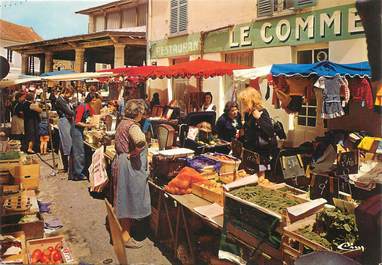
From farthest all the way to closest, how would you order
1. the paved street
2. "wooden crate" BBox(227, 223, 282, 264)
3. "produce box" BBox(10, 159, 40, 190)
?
"produce box" BBox(10, 159, 40, 190), the paved street, "wooden crate" BBox(227, 223, 282, 264)

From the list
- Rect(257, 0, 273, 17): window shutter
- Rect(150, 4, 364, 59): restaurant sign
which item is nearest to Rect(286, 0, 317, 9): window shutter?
Rect(150, 4, 364, 59): restaurant sign

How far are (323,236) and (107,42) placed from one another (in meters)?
18.2

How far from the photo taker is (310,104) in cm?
956

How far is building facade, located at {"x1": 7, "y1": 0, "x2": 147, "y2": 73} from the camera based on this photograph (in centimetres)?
1892

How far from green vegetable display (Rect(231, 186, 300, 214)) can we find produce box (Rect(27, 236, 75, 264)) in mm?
2107

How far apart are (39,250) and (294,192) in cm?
318

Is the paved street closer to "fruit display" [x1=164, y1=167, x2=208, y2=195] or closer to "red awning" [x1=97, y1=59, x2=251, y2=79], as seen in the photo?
"fruit display" [x1=164, y1=167, x2=208, y2=195]

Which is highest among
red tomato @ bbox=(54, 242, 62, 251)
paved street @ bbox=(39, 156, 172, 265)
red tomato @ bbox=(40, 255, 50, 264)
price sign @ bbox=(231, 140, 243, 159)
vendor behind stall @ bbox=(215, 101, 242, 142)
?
vendor behind stall @ bbox=(215, 101, 242, 142)

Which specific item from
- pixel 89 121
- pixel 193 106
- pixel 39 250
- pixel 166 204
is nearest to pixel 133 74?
pixel 89 121

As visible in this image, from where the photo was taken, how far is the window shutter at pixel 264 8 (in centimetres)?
1073

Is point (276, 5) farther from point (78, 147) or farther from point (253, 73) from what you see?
point (78, 147)

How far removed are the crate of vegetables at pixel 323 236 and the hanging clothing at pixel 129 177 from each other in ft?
8.22

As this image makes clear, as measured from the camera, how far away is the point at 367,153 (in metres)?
6.67

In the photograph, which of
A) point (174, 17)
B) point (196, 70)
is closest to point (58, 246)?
point (196, 70)
